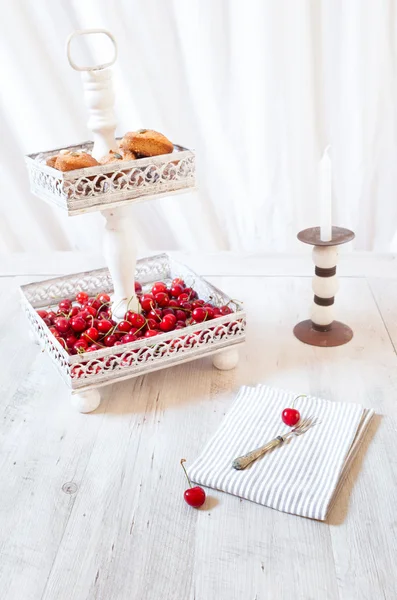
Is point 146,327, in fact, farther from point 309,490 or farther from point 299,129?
point 299,129

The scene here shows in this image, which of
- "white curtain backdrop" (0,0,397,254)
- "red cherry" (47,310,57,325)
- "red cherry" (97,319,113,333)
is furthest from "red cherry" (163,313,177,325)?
"white curtain backdrop" (0,0,397,254)

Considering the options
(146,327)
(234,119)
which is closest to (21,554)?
(146,327)

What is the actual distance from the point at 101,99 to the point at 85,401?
0.56 m

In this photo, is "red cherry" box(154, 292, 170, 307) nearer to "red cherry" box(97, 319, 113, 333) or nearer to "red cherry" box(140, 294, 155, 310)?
"red cherry" box(140, 294, 155, 310)

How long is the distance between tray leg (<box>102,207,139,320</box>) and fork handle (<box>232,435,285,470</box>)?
0.44 metres

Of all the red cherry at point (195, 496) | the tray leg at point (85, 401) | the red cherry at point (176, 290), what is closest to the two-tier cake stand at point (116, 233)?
the tray leg at point (85, 401)

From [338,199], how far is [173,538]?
4.94 feet

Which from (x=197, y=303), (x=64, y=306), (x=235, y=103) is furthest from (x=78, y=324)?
(x=235, y=103)

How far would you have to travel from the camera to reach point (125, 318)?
1409 millimetres

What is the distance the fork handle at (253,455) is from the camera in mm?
1113

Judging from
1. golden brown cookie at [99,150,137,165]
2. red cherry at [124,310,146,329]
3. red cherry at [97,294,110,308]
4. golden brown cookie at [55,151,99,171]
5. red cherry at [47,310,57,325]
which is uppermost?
golden brown cookie at [55,151,99,171]

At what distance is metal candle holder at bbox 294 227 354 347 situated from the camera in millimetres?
1460

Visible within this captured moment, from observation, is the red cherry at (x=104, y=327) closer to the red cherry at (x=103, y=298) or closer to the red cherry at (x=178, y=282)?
the red cherry at (x=103, y=298)

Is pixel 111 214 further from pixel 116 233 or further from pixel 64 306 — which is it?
pixel 64 306
